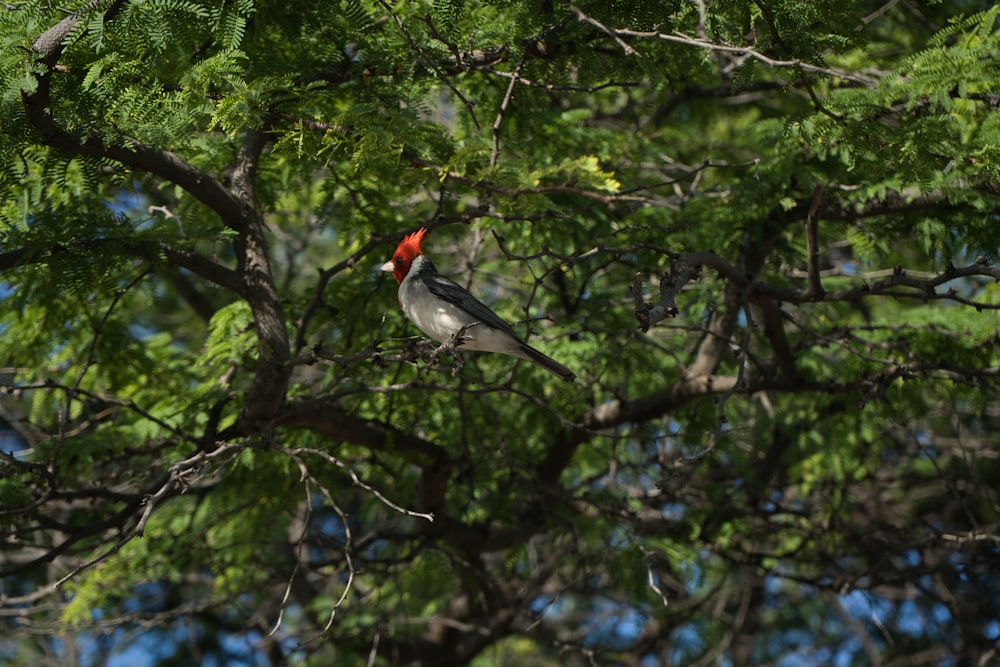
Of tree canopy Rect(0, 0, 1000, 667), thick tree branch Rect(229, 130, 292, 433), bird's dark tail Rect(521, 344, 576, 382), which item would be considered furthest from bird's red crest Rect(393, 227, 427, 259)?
bird's dark tail Rect(521, 344, 576, 382)

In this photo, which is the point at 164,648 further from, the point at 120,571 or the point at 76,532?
the point at 76,532

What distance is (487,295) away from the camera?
26.2 ft

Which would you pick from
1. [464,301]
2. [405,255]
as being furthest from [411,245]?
[464,301]

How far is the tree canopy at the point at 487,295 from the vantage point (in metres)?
4.26

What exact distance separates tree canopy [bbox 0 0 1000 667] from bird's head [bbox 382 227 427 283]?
0.43ft

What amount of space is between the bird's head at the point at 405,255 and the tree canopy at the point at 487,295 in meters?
0.13

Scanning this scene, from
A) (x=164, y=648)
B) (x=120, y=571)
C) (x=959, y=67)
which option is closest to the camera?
(x=959, y=67)

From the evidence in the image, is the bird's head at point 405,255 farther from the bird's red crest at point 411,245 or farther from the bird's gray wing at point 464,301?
the bird's gray wing at point 464,301

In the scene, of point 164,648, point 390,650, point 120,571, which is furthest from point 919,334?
point 164,648

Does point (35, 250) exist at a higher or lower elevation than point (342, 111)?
lower

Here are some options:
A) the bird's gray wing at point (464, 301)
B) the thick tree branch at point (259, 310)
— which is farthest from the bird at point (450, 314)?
the thick tree branch at point (259, 310)

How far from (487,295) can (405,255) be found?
2789 mm

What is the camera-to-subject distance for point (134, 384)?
20.6ft

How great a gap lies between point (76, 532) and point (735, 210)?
3.87 meters
